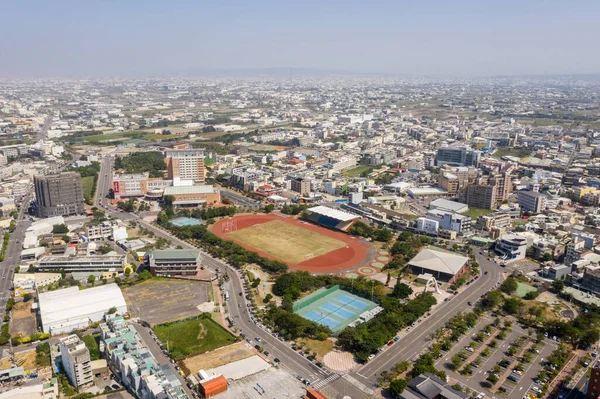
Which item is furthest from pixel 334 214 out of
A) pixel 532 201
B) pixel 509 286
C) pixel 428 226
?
pixel 532 201

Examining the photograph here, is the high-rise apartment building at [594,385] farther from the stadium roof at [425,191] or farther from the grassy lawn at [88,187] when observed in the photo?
the grassy lawn at [88,187]

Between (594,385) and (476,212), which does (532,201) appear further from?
(594,385)

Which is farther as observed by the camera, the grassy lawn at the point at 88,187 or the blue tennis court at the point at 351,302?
the grassy lawn at the point at 88,187

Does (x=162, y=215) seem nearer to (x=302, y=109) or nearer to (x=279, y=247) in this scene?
(x=279, y=247)

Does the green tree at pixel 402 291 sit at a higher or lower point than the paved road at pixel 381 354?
higher

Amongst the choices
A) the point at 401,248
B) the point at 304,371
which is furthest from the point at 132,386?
the point at 401,248

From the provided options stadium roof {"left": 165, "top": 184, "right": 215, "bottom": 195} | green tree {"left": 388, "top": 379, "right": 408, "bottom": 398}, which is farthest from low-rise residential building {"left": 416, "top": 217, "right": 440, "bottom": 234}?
green tree {"left": 388, "top": 379, "right": 408, "bottom": 398}

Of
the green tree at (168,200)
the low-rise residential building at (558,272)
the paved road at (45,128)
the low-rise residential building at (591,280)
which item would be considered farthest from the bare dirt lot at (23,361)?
the paved road at (45,128)
